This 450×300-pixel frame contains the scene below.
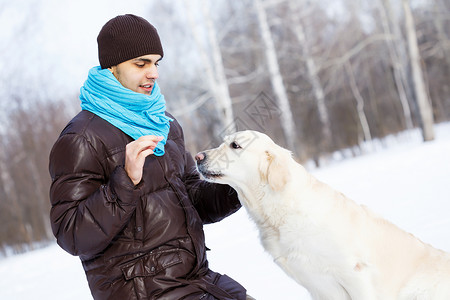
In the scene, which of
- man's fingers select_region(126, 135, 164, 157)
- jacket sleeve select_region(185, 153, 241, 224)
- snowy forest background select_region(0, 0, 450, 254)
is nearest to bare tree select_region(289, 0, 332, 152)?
snowy forest background select_region(0, 0, 450, 254)

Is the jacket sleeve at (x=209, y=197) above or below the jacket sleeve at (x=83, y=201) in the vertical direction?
below

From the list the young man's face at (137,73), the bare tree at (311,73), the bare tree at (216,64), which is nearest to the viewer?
the young man's face at (137,73)

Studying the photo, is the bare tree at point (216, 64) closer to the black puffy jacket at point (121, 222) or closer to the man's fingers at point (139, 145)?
the black puffy jacket at point (121, 222)

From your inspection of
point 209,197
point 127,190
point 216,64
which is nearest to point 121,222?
point 127,190

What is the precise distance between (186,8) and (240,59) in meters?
6.20

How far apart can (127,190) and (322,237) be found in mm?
1081

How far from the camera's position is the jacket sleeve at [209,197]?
89.4 inches

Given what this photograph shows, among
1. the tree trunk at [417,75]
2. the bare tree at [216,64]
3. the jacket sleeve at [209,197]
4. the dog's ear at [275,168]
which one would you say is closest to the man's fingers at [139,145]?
the jacket sleeve at [209,197]

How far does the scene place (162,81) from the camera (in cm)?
1380

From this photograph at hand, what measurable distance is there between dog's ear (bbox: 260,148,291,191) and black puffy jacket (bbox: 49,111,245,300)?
497mm

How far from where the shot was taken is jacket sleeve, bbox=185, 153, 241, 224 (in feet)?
7.45

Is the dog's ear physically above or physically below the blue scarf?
below

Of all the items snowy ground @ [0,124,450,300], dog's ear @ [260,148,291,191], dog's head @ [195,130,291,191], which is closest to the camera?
dog's ear @ [260,148,291,191]

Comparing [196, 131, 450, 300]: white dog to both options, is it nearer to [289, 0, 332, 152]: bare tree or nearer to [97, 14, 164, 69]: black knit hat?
[97, 14, 164, 69]: black knit hat
